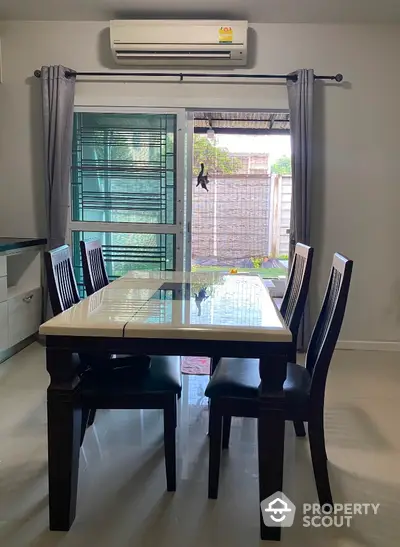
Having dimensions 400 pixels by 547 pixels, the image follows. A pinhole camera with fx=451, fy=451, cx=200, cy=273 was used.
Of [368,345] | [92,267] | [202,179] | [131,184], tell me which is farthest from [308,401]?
[202,179]

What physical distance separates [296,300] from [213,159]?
4.21m

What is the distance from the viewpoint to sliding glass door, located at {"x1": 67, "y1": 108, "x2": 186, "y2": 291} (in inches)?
153

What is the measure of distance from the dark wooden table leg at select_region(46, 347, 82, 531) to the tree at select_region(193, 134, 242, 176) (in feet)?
15.8

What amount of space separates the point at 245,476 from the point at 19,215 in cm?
303

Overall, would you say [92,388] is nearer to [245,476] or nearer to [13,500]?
[13,500]

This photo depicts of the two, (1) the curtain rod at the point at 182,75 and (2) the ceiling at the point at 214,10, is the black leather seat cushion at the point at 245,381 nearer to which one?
(1) the curtain rod at the point at 182,75

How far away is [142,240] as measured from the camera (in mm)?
4047

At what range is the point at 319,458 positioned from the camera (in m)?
1.72

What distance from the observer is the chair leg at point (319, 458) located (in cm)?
172

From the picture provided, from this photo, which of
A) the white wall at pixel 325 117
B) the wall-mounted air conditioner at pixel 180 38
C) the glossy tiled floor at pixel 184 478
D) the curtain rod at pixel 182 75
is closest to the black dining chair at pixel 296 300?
the glossy tiled floor at pixel 184 478

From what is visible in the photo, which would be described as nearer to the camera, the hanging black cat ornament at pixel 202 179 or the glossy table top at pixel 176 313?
the glossy table top at pixel 176 313

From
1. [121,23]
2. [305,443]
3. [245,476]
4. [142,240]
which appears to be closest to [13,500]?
[245,476]

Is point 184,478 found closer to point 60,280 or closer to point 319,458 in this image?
point 319,458

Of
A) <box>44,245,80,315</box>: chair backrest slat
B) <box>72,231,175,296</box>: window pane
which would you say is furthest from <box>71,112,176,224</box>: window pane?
<box>44,245,80,315</box>: chair backrest slat
